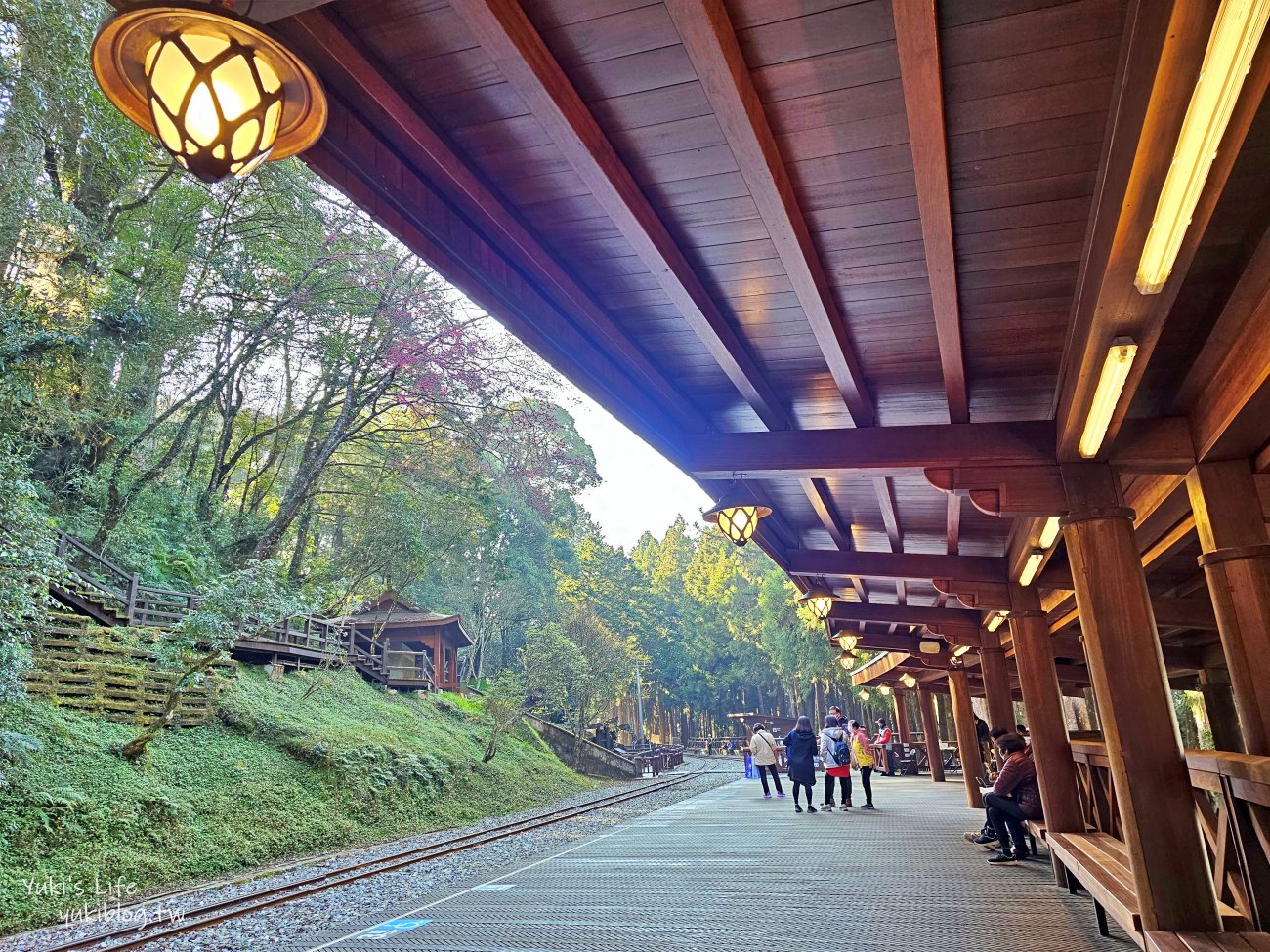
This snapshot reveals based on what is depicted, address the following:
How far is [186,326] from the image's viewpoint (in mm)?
14484

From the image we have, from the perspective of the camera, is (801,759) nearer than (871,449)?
No

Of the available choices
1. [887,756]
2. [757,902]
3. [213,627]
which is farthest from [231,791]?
[887,756]

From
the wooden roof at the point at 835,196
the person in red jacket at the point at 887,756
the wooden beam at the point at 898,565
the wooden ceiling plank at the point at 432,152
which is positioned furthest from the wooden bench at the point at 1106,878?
the person in red jacket at the point at 887,756

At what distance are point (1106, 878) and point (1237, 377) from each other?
2.72m

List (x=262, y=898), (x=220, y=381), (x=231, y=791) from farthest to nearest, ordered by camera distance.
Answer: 1. (x=220, y=381)
2. (x=231, y=791)
3. (x=262, y=898)

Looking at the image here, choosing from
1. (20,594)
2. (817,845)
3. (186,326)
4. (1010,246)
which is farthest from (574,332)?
(186,326)

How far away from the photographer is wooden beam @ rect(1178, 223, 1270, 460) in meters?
2.95

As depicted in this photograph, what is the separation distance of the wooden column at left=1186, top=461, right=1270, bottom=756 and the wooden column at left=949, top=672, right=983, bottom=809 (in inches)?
304

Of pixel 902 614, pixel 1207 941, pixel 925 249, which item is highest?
pixel 925 249

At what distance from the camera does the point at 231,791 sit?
11047mm

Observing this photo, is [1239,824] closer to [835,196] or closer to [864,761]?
[835,196]

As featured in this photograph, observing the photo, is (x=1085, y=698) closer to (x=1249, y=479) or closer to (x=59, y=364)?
(x=1249, y=479)

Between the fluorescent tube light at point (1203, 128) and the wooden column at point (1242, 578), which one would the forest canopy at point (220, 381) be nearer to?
the fluorescent tube light at point (1203, 128)

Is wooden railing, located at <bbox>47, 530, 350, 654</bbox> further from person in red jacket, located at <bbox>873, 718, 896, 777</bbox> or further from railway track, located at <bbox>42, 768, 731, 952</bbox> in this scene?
person in red jacket, located at <bbox>873, 718, 896, 777</bbox>
